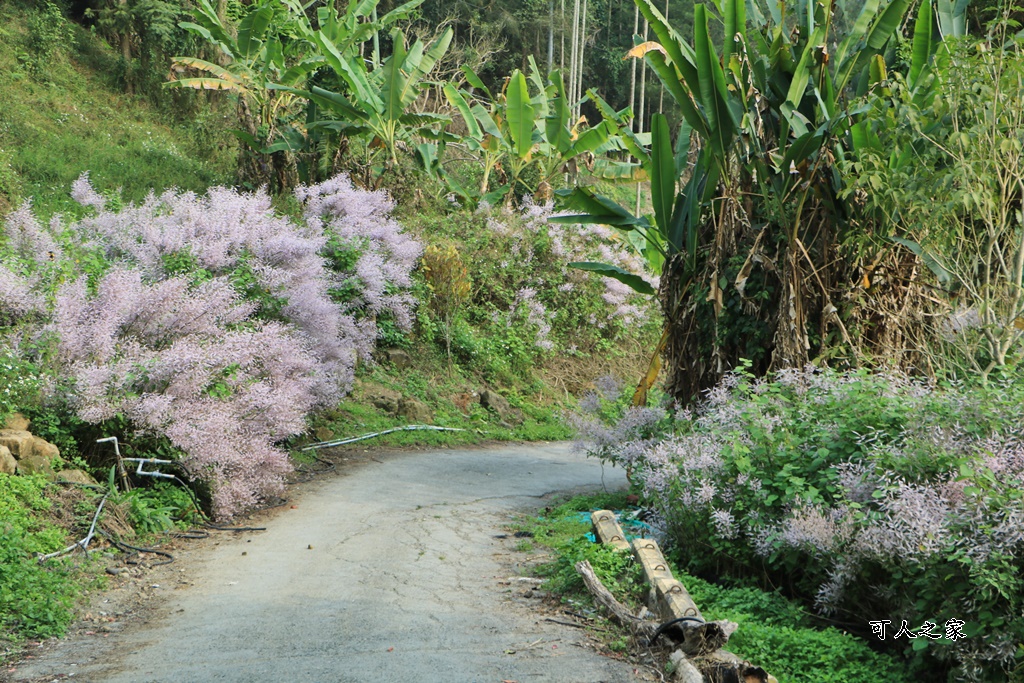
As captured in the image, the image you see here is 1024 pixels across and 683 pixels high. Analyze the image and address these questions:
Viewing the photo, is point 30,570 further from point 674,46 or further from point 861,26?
point 861,26

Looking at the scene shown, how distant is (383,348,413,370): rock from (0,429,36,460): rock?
9467 millimetres

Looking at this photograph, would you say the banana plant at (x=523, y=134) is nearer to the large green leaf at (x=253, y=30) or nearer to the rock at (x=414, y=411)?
the large green leaf at (x=253, y=30)

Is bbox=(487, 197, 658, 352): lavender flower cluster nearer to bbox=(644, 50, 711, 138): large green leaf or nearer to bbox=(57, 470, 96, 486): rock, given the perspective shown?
bbox=(644, 50, 711, 138): large green leaf

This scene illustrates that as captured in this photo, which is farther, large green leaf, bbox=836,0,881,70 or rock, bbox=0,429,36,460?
large green leaf, bbox=836,0,881,70

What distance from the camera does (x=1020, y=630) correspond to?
448 cm

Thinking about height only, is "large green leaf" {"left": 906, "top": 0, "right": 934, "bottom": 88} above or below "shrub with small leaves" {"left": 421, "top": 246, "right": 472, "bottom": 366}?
above

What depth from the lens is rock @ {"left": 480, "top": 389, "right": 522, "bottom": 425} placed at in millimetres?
16828

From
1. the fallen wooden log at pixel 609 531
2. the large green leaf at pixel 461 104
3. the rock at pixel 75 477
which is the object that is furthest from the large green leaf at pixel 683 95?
the large green leaf at pixel 461 104

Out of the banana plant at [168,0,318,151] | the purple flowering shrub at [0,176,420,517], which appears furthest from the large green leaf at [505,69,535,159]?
the purple flowering shrub at [0,176,420,517]

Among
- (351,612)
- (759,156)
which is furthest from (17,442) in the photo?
(759,156)

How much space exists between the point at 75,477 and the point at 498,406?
9.93 m

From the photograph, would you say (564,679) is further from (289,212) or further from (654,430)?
(289,212)

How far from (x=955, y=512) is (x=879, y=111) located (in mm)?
4815

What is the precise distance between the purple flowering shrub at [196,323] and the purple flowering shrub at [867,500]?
396 centimetres
